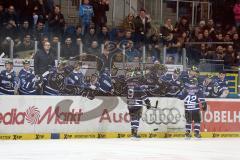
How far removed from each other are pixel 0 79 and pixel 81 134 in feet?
8.55

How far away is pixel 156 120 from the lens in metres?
17.9

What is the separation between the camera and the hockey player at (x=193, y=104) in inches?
693

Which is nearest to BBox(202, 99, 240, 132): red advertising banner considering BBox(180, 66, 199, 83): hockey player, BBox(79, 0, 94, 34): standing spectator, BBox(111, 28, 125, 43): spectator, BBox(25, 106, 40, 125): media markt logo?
BBox(180, 66, 199, 83): hockey player

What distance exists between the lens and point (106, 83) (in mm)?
17641

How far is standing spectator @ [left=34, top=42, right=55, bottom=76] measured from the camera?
55.0 feet

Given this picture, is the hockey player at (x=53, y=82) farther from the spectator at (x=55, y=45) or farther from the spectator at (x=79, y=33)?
the spectator at (x=79, y=33)

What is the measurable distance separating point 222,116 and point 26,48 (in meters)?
6.18

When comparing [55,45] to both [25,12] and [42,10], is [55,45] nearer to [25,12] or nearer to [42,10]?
[25,12]

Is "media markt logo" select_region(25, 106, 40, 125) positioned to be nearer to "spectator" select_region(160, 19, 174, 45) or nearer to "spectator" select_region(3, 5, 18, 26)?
"spectator" select_region(3, 5, 18, 26)

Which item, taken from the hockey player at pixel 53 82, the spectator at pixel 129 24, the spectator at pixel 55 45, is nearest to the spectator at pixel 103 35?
the spectator at pixel 129 24

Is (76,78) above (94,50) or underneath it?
underneath

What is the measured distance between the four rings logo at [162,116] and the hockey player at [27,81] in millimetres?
3357
